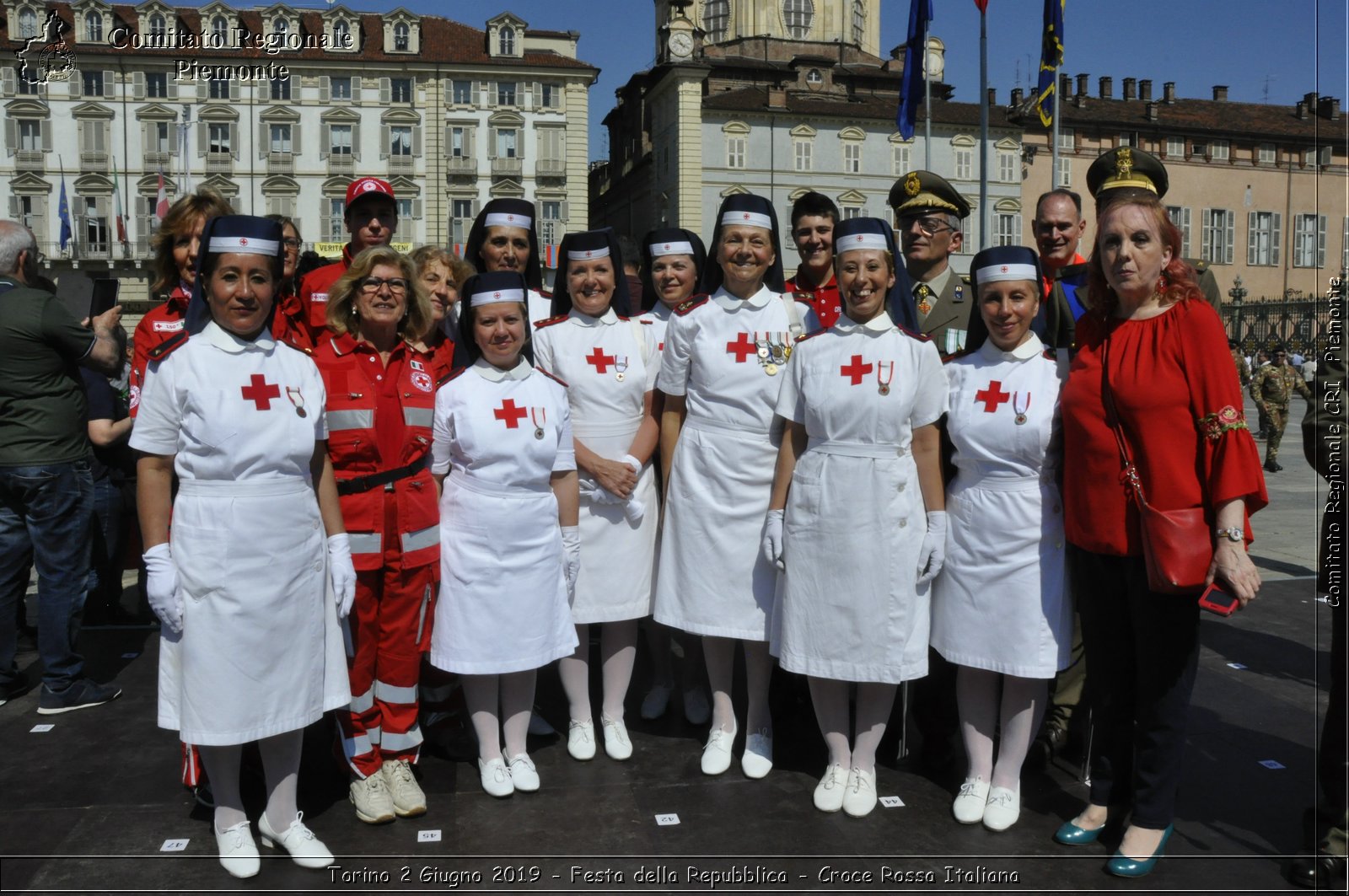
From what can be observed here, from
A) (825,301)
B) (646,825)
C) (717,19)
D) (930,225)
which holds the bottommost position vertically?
(646,825)

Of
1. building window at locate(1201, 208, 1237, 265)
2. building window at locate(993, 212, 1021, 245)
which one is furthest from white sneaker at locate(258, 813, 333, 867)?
building window at locate(1201, 208, 1237, 265)

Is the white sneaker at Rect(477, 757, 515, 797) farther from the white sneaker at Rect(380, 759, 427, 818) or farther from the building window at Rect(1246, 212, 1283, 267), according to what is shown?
the building window at Rect(1246, 212, 1283, 267)

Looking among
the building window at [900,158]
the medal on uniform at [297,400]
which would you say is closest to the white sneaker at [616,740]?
the medal on uniform at [297,400]

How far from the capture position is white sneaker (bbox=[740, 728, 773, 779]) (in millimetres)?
4613

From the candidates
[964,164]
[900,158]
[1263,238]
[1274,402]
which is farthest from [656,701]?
[1263,238]

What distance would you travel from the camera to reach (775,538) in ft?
14.5

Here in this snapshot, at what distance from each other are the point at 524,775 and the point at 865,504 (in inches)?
68.3

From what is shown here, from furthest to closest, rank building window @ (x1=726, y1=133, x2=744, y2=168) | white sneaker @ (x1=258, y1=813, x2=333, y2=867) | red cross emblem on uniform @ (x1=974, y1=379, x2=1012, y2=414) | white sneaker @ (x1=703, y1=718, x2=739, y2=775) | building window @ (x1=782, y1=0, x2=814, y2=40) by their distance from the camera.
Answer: building window @ (x1=782, y1=0, x2=814, y2=40) < building window @ (x1=726, y1=133, x2=744, y2=168) < white sneaker @ (x1=703, y1=718, x2=739, y2=775) < red cross emblem on uniform @ (x1=974, y1=379, x2=1012, y2=414) < white sneaker @ (x1=258, y1=813, x2=333, y2=867)

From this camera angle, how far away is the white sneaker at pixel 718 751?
4.64 m

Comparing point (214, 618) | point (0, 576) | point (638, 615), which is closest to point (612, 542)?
point (638, 615)

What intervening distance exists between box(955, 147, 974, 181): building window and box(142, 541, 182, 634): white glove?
53245mm

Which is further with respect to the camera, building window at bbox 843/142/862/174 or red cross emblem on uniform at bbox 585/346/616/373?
building window at bbox 843/142/862/174

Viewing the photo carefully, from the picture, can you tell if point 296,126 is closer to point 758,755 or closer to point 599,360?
point 599,360

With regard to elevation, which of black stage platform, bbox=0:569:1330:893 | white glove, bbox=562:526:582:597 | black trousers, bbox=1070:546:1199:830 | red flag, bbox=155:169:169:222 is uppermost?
red flag, bbox=155:169:169:222
